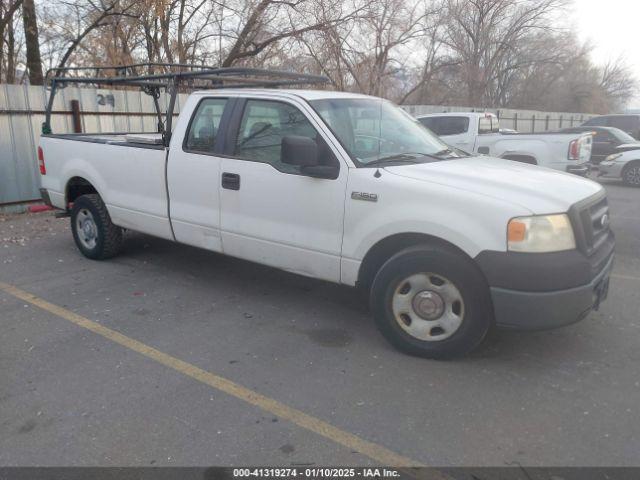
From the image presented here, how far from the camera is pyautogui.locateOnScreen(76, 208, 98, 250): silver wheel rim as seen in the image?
6254 millimetres

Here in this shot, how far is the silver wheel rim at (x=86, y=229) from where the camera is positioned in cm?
625

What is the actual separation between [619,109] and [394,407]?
72.2 m

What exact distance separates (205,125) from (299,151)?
1448 mm

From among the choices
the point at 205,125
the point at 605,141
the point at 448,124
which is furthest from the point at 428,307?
the point at 605,141

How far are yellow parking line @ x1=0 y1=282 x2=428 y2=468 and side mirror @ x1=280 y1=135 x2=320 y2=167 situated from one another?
1.62 metres

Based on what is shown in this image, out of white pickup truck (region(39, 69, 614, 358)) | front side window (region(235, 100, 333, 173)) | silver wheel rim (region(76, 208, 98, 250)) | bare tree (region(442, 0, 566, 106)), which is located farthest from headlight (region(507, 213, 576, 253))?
bare tree (region(442, 0, 566, 106))

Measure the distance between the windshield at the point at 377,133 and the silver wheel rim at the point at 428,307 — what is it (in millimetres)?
995

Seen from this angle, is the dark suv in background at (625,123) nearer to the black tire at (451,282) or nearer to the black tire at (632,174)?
the black tire at (632,174)

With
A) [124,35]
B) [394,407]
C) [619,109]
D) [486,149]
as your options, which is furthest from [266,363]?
[619,109]

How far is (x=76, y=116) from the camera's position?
10.0 meters

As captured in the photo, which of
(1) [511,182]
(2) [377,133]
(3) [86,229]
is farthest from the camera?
(3) [86,229]

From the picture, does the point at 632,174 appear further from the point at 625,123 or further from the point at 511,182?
the point at 511,182

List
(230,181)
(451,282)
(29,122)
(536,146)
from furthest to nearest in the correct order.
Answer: (536,146) → (29,122) → (230,181) → (451,282)

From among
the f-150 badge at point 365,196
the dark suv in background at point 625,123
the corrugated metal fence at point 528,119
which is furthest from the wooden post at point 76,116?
the dark suv in background at point 625,123
